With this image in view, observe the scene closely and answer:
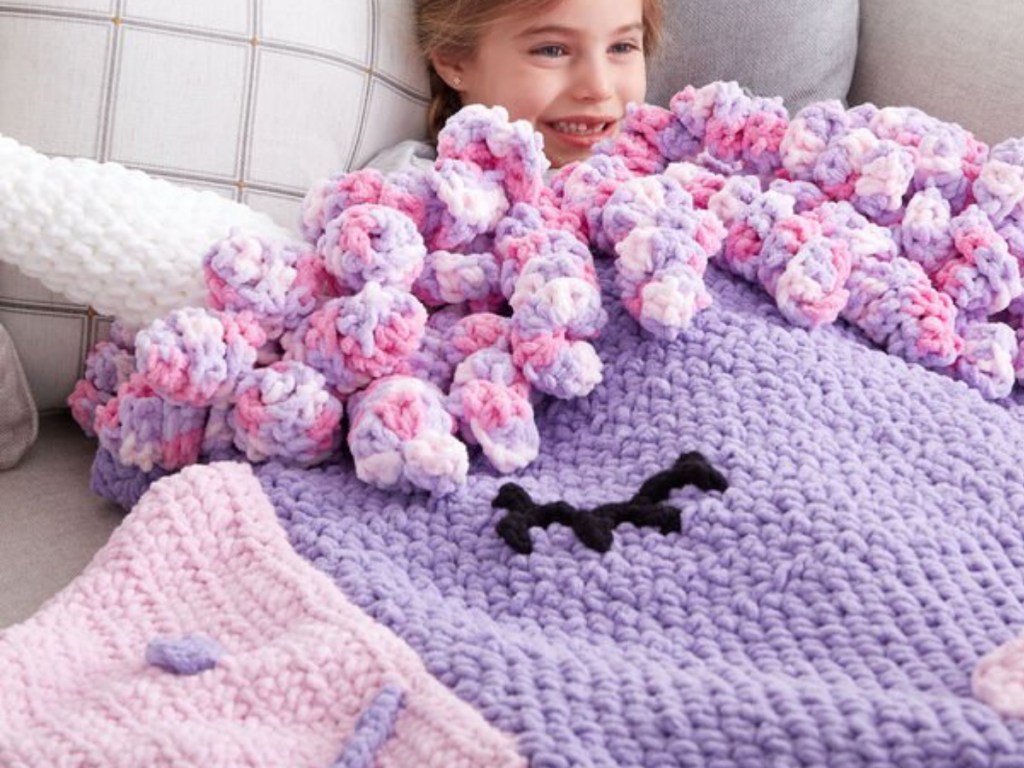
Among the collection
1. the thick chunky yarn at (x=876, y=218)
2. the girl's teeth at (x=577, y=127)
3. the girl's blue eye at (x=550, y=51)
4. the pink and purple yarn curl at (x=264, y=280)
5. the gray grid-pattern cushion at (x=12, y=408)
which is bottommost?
the gray grid-pattern cushion at (x=12, y=408)

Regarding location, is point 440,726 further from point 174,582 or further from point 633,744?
point 174,582

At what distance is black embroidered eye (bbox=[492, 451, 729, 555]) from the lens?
0.91m

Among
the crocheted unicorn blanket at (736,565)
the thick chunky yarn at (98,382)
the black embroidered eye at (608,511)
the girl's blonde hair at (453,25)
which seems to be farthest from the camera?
the girl's blonde hair at (453,25)

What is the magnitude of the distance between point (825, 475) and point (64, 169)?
59cm

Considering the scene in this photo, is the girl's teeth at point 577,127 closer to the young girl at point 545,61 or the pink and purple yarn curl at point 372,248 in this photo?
the young girl at point 545,61

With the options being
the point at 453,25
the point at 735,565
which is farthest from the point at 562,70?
the point at 735,565

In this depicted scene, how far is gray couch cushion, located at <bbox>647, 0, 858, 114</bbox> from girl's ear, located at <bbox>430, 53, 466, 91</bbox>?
235mm

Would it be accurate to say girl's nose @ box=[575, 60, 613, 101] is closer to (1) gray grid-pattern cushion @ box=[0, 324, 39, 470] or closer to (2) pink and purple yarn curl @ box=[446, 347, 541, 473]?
(2) pink and purple yarn curl @ box=[446, 347, 541, 473]

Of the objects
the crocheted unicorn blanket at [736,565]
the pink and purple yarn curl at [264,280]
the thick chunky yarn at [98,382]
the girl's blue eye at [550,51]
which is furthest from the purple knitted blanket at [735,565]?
the girl's blue eye at [550,51]

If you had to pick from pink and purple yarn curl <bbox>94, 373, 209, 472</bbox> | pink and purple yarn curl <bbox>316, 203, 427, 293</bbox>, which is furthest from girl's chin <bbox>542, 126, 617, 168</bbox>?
pink and purple yarn curl <bbox>94, 373, 209, 472</bbox>

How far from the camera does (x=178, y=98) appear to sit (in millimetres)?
1268

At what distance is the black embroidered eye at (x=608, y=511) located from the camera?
2.99 feet

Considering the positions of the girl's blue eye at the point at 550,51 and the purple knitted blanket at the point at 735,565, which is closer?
the purple knitted blanket at the point at 735,565

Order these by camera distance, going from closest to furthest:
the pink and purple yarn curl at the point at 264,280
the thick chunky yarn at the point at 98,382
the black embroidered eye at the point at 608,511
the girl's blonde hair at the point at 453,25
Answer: the black embroidered eye at the point at 608,511 < the pink and purple yarn curl at the point at 264,280 < the thick chunky yarn at the point at 98,382 < the girl's blonde hair at the point at 453,25
